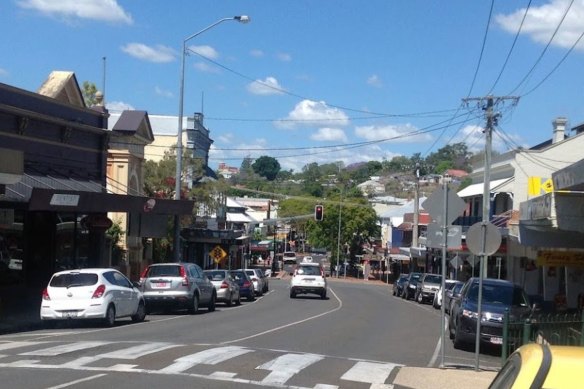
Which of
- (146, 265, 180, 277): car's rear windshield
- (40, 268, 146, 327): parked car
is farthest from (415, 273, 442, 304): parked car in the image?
(40, 268, 146, 327): parked car

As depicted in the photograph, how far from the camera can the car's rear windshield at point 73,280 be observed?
23.0m

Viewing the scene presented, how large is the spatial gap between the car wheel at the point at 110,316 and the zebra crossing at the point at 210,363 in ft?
17.0

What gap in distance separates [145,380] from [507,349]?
267 inches

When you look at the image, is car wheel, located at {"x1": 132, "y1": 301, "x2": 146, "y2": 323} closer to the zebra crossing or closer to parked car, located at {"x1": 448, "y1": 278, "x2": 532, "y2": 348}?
the zebra crossing

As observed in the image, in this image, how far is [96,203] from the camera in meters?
29.2

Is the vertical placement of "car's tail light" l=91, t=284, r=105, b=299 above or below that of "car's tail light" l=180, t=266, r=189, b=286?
below

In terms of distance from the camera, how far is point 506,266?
49.6 m

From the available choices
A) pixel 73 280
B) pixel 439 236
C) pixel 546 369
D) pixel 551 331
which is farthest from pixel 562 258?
pixel 546 369

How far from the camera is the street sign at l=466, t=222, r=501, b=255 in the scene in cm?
1590

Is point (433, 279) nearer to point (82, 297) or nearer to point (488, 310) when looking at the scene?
point (488, 310)

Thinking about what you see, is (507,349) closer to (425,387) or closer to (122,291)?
(425,387)

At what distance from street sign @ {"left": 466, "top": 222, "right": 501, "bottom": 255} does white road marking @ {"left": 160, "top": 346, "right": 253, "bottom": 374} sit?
4.76 metres

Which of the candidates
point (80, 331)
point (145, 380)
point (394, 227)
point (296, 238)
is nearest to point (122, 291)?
point (80, 331)

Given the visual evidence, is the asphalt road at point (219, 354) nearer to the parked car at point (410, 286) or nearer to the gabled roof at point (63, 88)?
the gabled roof at point (63, 88)
